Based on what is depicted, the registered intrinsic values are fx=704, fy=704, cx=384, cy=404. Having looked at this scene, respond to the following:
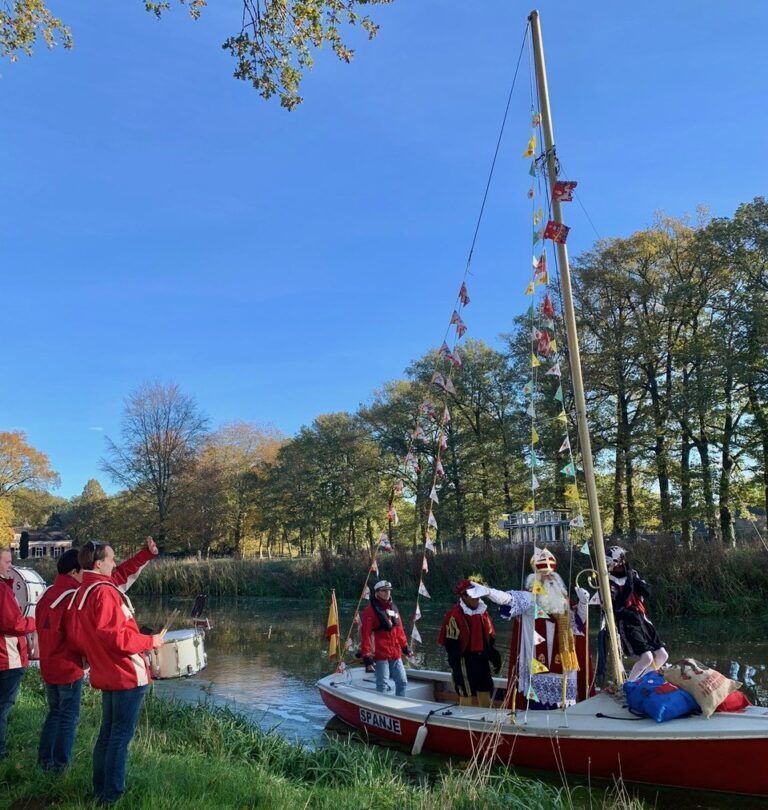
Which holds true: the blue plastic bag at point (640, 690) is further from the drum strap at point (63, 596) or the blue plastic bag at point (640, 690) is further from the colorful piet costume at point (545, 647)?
the drum strap at point (63, 596)

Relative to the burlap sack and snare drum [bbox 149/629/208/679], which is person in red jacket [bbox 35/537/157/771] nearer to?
snare drum [bbox 149/629/208/679]

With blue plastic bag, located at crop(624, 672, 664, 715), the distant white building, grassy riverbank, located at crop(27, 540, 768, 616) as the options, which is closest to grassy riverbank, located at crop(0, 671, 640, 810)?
blue plastic bag, located at crop(624, 672, 664, 715)

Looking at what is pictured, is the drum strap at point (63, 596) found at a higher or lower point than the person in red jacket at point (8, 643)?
higher

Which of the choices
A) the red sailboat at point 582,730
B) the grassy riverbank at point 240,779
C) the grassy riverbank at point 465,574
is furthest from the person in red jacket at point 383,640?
the grassy riverbank at point 465,574

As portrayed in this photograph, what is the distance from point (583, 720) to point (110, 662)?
5.01 metres

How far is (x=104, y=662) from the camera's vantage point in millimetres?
4434

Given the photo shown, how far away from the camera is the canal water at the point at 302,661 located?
10.8 m

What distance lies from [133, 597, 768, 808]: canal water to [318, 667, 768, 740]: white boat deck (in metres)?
0.63

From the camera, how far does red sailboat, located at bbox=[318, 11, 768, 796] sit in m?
6.49

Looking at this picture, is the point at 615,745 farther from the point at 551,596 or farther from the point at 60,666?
the point at 60,666

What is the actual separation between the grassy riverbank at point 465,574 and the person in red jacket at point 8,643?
6.35 metres

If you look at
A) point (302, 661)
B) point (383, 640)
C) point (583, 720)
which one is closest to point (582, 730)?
point (583, 720)

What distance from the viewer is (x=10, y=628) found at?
607 centimetres

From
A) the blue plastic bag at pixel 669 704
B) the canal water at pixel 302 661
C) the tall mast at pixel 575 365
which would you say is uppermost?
the tall mast at pixel 575 365
